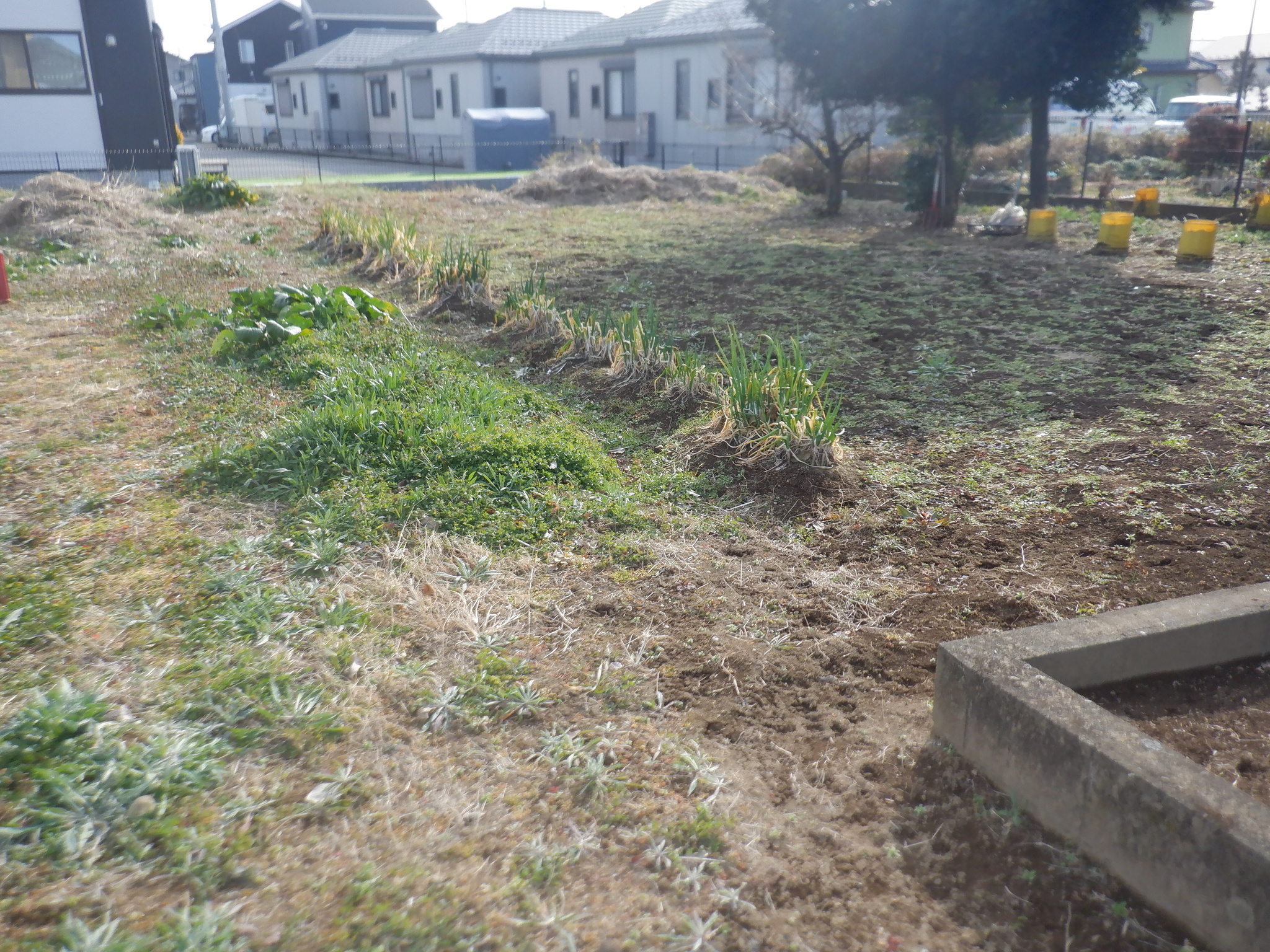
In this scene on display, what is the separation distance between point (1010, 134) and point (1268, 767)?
1503 cm

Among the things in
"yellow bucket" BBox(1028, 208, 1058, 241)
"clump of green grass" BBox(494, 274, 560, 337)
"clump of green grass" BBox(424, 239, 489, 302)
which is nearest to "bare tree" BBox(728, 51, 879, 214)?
"yellow bucket" BBox(1028, 208, 1058, 241)

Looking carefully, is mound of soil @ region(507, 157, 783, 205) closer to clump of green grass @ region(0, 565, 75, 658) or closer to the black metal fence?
the black metal fence

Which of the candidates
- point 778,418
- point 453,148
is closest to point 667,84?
point 453,148

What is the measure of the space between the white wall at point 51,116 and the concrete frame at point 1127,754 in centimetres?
2182

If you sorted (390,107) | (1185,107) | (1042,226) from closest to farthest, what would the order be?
(1042,226), (1185,107), (390,107)

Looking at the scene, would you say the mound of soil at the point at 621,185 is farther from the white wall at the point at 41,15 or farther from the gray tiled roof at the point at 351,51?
the gray tiled roof at the point at 351,51

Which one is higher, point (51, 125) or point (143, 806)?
point (51, 125)

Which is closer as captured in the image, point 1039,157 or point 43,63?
point 1039,157

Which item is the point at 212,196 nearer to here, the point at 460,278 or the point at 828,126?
the point at 460,278

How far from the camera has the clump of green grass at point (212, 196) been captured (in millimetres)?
16094

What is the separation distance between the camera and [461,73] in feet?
101

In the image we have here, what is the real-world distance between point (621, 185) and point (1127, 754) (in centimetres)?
1791

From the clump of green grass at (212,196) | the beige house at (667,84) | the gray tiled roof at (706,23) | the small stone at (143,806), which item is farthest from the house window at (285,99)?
the small stone at (143,806)

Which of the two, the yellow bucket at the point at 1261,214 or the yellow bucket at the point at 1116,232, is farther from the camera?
the yellow bucket at the point at 1261,214
